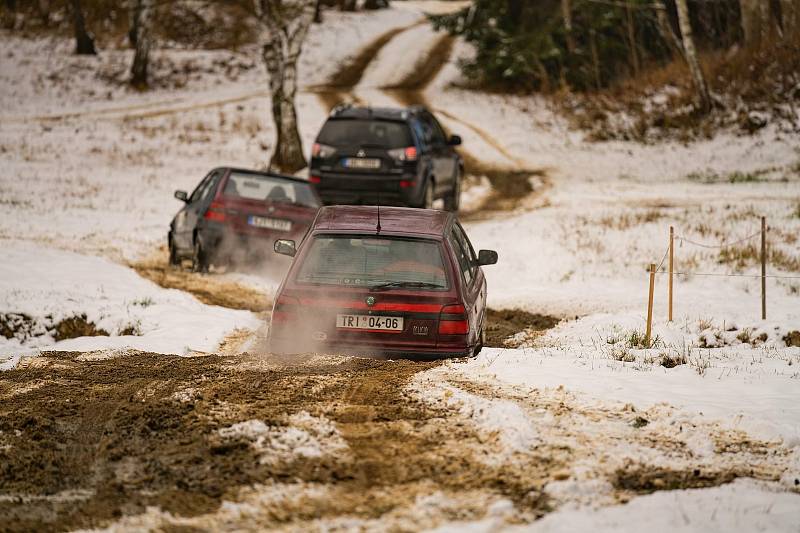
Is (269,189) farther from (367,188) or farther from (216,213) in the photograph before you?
(367,188)

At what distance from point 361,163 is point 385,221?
840 cm

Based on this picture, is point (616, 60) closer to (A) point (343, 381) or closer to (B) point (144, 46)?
(B) point (144, 46)

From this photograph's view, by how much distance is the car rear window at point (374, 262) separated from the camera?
7.64 meters

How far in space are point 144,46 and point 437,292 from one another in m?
32.0

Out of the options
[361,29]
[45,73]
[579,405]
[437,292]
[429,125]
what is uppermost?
[361,29]

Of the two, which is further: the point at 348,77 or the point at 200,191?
the point at 348,77

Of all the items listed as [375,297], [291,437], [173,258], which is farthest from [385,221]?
[173,258]

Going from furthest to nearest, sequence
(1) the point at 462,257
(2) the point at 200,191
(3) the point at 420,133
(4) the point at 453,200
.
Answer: (4) the point at 453,200
(3) the point at 420,133
(2) the point at 200,191
(1) the point at 462,257

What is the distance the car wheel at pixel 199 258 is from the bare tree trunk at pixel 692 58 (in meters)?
17.0

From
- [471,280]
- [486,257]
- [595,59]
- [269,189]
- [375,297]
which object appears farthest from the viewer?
[595,59]

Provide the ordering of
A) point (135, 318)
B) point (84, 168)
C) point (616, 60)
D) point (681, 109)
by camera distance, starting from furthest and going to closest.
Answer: point (616, 60)
point (681, 109)
point (84, 168)
point (135, 318)

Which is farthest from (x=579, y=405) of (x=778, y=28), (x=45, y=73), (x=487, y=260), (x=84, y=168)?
(x=45, y=73)

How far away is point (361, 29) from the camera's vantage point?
5141cm

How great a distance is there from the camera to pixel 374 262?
7.79m
